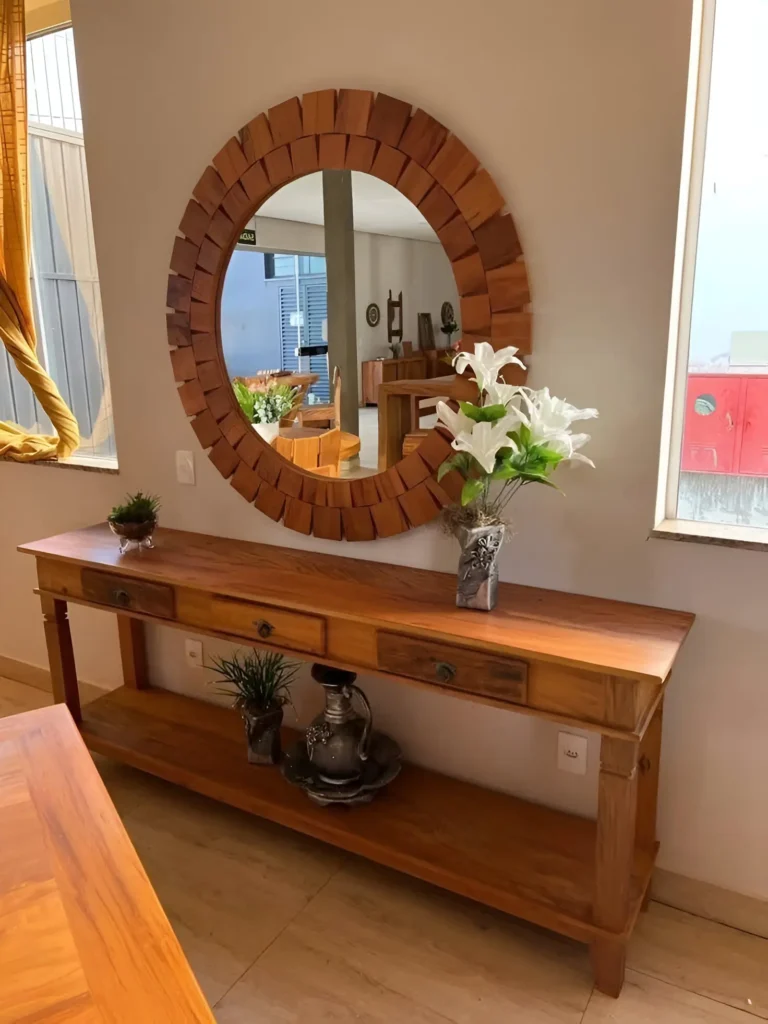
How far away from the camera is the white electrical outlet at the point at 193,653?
2.58 metres

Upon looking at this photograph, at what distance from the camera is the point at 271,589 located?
187 centimetres

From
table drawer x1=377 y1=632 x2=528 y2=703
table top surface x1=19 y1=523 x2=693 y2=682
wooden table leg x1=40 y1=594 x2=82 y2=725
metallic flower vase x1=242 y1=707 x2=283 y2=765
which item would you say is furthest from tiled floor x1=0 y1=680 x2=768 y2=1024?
table top surface x1=19 y1=523 x2=693 y2=682

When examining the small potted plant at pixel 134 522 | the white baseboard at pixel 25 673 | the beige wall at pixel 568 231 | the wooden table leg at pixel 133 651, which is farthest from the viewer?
the white baseboard at pixel 25 673

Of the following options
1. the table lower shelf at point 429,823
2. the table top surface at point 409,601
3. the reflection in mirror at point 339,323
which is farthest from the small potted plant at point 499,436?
the table lower shelf at point 429,823

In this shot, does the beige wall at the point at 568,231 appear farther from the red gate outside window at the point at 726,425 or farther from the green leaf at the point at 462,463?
the green leaf at the point at 462,463

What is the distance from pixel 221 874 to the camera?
202 cm

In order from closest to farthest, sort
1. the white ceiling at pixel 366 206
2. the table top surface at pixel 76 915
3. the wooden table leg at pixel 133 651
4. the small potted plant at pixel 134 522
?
the table top surface at pixel 76 915 → the white ceiling at pixel 366 206 → the small potted plant at pixel 134 522 → the wooden table leg at pixel 133 651

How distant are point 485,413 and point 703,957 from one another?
4.35 ft

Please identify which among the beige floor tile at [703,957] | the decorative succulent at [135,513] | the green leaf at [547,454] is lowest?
the beige floor tile at [703,957]

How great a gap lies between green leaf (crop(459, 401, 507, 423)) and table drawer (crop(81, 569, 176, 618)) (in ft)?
3.08

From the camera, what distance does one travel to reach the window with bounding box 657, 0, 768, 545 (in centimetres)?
155

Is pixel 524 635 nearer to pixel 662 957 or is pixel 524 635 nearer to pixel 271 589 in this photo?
pixel 271 589

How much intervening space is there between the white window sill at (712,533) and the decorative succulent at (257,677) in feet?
3.44

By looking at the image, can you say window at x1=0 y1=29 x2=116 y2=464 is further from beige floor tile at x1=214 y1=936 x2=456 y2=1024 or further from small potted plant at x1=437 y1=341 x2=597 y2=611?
beige floor tile at x1=214 y1=936 x2=456 y2=1024
